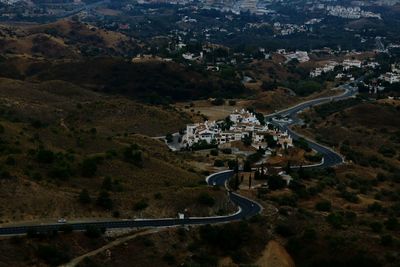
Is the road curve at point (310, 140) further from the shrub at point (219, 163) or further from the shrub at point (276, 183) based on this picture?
the shrub at point (276, 183)

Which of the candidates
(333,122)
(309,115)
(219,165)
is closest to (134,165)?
(219,165)

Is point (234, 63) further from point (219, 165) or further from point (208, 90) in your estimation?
point (219, 165)

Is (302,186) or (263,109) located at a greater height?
(302,186)

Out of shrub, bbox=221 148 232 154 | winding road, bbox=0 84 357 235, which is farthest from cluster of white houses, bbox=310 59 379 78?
winding road, bbox=0 84 357 235

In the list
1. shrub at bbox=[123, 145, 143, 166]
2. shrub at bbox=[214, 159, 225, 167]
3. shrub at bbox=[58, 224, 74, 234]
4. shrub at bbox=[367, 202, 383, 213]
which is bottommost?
shrub at bbox=[214, 159, 225, 167]

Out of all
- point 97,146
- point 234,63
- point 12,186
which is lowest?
point 234,63

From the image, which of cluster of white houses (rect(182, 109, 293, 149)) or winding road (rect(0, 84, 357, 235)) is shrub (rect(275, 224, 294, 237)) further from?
cluster of white houses (rect(182, 109, 293, 149))

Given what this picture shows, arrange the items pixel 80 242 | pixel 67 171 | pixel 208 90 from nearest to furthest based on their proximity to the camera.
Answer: pixel 80 242
pixel 67 171
pixel 208 90

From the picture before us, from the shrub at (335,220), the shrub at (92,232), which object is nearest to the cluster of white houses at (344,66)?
the shrub at (335,220)

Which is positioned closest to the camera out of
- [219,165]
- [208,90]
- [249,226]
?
[249,226]
